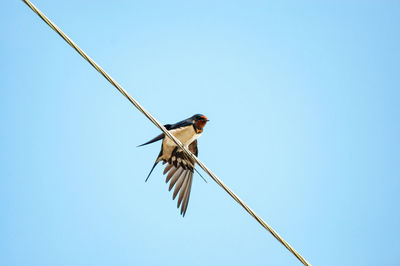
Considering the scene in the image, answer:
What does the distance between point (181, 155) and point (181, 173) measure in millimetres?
248

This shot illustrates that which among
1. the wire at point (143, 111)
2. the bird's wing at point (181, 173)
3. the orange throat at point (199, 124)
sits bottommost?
the wire at point (143, 111)

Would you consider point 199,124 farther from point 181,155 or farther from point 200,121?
point 181,155

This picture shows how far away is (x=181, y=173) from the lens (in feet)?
20.2

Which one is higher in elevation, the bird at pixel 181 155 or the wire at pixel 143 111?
the bird at pixel 181 155

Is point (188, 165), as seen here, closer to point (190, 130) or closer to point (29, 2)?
point (190, 130)

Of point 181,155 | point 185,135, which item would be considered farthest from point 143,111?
point 181,155

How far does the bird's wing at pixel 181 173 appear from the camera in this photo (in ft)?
19.6

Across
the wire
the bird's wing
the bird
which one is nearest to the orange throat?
the bird

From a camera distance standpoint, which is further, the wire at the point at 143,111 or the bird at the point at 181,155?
the bird at the point at 181,155

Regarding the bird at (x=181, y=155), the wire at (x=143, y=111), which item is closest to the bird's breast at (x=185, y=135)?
the bird at (x=181, y=155)

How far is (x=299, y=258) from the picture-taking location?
9.34ft

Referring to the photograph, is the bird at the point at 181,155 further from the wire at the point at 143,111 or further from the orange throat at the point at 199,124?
the wire at the point at 143,111

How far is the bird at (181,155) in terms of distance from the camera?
577cm

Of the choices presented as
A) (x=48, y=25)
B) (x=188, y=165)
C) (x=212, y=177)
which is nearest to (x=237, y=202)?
(x=212, y=177)
